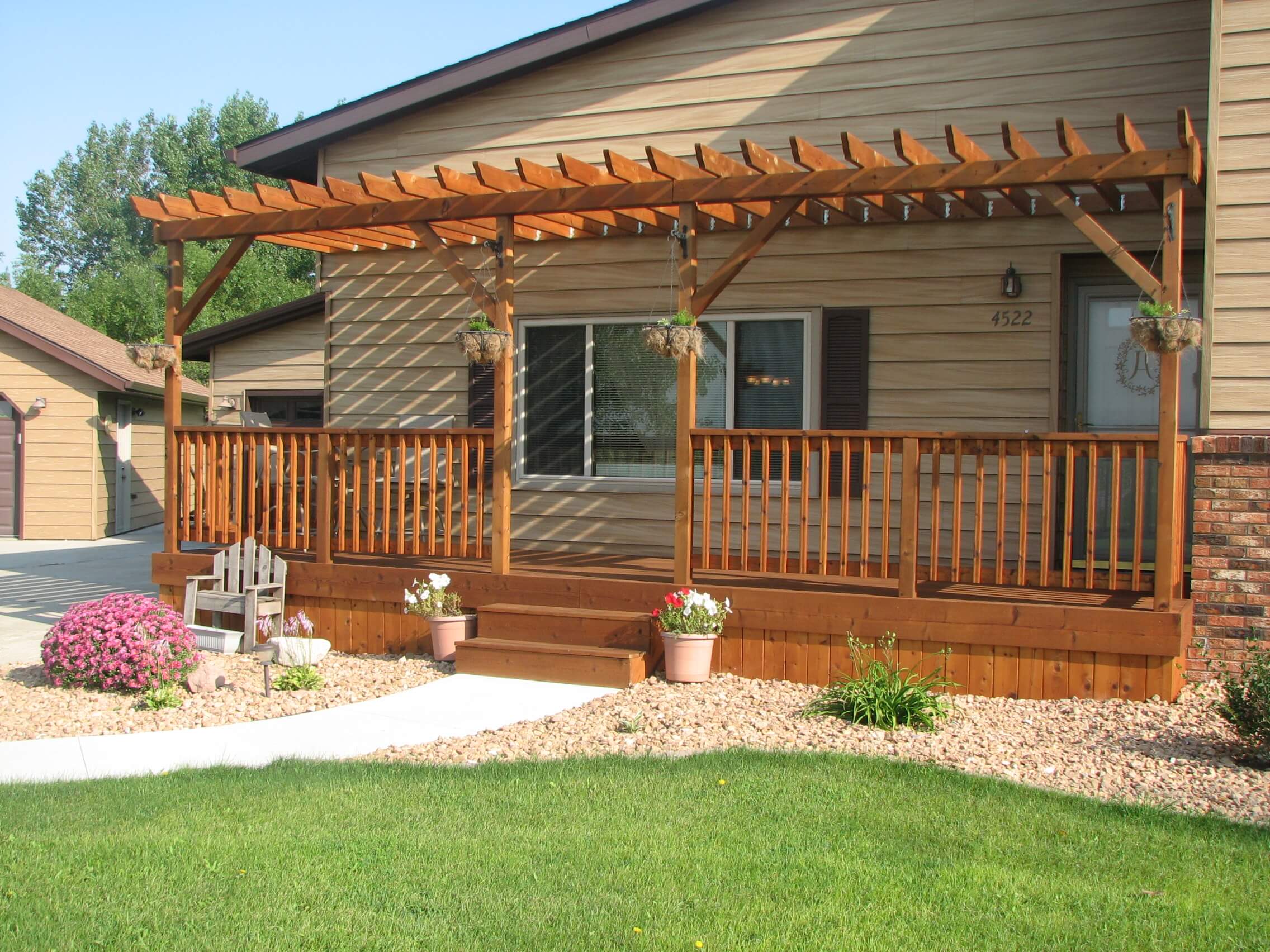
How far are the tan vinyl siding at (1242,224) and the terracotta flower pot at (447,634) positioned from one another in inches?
191

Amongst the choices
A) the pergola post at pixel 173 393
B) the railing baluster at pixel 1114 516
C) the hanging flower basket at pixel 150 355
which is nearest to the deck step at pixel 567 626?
the railing baluster at pixel 1114 516

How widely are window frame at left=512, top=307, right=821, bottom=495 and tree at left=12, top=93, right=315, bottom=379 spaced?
32.2m

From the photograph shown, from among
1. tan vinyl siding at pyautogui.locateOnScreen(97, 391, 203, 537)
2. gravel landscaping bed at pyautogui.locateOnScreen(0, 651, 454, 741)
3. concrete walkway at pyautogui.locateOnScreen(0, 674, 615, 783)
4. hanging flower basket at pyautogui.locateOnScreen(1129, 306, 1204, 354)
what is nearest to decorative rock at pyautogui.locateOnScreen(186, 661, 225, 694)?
gravel landscaping bed at pyautogui.locateOnScreen(0, 651, 454, 741)

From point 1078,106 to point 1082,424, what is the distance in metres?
2.19

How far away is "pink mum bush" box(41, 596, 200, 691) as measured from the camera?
22.9 ft

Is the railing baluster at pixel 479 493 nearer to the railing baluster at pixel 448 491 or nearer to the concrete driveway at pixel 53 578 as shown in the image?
the railing baluster at pixel 448 491

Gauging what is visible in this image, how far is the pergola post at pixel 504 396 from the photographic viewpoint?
780 cm

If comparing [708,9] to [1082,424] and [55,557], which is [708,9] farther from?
[55,557]

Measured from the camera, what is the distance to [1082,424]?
820 cm

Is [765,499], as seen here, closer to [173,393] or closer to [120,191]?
[173,393]

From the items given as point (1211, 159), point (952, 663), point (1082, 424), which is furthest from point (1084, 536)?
point (1211, 159)

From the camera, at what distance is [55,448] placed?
18.1 meters

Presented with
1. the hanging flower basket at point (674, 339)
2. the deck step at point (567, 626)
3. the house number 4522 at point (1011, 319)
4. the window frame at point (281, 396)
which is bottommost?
the deck step at point (567, 626)

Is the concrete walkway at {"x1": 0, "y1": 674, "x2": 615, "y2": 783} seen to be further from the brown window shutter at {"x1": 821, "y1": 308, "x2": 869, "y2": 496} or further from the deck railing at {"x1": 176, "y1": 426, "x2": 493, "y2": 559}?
the brown window shutter at {"x1": 821, "y1": 308, "x2": 869, "y2": 496}
